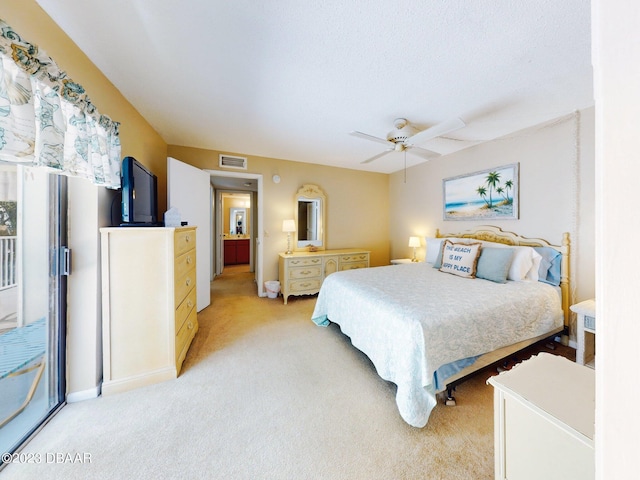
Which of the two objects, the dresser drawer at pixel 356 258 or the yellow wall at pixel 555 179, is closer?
the yellow wall at pixel 555 179

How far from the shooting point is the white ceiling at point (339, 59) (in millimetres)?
1242

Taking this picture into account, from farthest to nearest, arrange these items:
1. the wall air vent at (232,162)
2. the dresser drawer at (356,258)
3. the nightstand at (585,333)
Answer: the dresser drawer at (356,258)
the wall air vent at (232,162)
the nightstand at (585,333)

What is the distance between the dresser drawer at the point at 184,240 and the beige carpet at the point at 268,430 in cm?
100

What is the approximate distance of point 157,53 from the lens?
155cm

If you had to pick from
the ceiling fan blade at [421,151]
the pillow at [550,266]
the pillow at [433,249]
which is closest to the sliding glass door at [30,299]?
the ceiling fan blade at [421,151]

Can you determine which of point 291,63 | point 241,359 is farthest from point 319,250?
point 291,63

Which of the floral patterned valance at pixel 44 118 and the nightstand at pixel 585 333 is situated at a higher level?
the floral patterned valance at pixel 44 118

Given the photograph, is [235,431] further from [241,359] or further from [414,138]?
[414,138]

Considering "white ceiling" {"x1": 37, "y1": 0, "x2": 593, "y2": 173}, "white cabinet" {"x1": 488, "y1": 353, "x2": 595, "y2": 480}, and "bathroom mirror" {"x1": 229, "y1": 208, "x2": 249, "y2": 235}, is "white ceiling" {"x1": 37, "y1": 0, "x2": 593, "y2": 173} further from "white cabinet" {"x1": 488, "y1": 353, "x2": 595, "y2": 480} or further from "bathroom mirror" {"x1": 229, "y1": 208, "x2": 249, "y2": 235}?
"bathroom mirror" {"x1": 229, "y1": 208, "x2": 249, "y2": 235}

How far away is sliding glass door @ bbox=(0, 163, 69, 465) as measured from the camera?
1.26 metres

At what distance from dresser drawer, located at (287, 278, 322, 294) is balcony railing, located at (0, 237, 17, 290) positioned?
2624mm

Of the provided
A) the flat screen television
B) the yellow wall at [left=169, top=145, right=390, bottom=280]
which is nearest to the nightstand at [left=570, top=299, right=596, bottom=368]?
the yellow wall at [left=169, top=145, right=390, bottom=280]

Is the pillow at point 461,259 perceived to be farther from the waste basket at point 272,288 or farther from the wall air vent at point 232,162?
the wall air vent at point 232,162

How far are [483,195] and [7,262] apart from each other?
432cm
